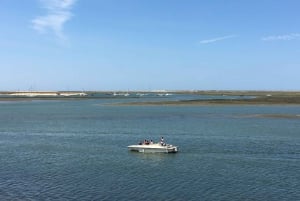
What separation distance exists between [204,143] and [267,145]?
19.9ft

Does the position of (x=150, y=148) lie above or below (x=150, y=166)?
above

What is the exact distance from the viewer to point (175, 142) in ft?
160

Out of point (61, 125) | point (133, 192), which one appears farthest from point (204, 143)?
point (61, 125)

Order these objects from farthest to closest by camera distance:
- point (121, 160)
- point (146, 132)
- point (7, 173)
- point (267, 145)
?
point (146, 132) → point (267, 145) → point (121, 160) → point (7, 173)

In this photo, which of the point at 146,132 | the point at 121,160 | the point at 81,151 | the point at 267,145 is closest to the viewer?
the point at 121,160

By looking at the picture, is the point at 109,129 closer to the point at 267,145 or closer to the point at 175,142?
the point at 175,142

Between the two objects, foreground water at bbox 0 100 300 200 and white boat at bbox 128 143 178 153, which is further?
white boat at bbox 128 143 178 153

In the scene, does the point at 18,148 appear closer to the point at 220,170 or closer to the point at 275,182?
the point at 220,170

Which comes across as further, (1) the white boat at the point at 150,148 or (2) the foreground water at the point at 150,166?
(1) the white boat at the point at 150,148

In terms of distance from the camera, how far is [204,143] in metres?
47.1

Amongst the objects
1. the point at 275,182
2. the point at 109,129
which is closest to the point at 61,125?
the point at 109,129

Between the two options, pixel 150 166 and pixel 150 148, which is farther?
pixel 150 148

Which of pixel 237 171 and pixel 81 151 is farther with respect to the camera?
pixel 81 151

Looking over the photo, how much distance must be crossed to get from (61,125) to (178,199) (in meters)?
45.4
